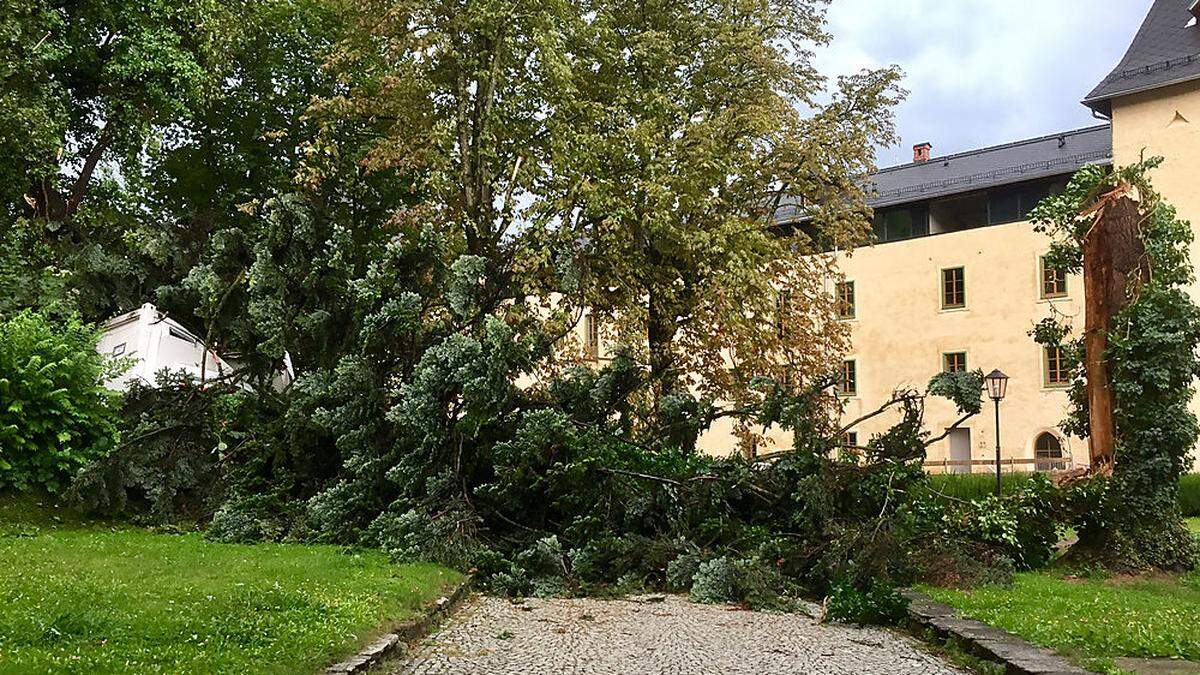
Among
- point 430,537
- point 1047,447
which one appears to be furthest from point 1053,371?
point 430,537

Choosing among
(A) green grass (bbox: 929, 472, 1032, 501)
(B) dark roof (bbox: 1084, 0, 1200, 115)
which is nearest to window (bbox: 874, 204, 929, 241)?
(B) dark roof (bbox: 1084, 0, 1200, 115)

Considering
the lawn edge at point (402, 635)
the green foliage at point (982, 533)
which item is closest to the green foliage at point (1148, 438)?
the green foliage at point (982, 533)

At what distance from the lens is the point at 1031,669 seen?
6.39 m

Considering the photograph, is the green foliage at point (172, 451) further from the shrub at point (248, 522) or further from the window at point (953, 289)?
the window at point (953, 289)

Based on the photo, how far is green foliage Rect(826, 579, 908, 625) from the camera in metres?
9.52

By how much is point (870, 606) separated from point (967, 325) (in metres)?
32.7

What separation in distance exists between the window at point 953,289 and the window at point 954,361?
1765 millimetres

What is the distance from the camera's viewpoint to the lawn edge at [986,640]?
6500 millimetres

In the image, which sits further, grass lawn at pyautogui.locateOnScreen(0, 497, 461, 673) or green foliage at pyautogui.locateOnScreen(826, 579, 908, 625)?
green foliage at pyautogui.locateOnScreen(826, 579, 908, 625)

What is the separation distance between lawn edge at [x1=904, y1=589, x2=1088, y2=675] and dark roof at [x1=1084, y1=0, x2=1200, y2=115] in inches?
1128

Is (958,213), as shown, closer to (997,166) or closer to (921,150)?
(997,166)

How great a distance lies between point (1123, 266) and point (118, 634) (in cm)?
1183

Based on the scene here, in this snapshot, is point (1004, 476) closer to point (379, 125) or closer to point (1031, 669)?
point (379, 125)

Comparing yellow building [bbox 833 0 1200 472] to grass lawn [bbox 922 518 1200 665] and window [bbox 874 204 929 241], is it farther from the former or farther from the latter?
grass lawn [bbox 922 518 1200 665]
